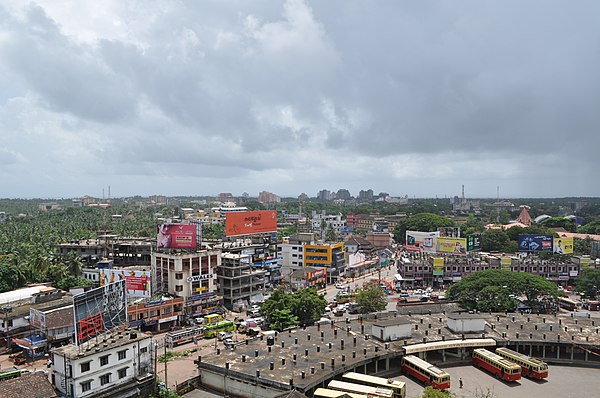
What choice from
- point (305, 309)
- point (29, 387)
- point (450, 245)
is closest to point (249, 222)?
point (450, 245)

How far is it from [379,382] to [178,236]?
112ft

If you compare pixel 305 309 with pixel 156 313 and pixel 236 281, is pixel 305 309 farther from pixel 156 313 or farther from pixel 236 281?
pixel 156 313

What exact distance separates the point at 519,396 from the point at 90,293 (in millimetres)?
28742

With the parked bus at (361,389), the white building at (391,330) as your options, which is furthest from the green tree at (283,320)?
the parked bus at (361,389)

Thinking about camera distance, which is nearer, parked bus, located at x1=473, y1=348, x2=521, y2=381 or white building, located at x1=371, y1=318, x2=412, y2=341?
parked bus, located at x1=473, y1=348, x2=521, y2=381

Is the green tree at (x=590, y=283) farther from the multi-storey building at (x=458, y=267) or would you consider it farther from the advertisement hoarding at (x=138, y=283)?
the advertisement hoarding at (x=138, y=283)

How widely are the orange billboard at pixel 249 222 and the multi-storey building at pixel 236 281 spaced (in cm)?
3174

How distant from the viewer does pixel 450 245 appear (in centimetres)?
8762

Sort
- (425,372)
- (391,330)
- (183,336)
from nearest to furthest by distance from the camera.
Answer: (425,372) → (391,330) → (183,336)

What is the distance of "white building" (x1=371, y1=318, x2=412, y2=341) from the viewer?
36.5m

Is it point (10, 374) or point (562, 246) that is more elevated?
point (562, 246)

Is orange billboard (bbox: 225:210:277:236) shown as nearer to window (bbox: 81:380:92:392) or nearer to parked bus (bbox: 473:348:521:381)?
parked bus (bbox: 473:348:521:381)

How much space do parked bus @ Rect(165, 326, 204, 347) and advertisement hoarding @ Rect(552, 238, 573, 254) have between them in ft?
219

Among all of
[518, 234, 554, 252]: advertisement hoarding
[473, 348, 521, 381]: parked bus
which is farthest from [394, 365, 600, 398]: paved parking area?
[518, 234, 554, 252]: advertisement hoarding
